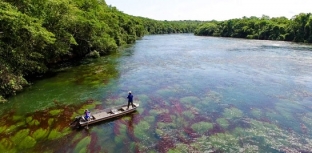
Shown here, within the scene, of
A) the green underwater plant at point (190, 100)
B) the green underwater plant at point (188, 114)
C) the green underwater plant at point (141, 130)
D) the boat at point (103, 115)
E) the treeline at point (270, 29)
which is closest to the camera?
the green underwater plant at point (141, 130)

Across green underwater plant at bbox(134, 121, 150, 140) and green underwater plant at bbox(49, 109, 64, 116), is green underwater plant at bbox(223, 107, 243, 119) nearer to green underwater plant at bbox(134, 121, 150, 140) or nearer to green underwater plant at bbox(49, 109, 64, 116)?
green underwater plant at bbox(134, 121, 150, 140)

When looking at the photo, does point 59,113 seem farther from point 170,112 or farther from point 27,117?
point 170,112

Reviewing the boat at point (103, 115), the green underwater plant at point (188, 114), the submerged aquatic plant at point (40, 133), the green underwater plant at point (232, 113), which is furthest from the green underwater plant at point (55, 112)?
the green underwater plant at point (232, 113)

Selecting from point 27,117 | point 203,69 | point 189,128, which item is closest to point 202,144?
point 189,128

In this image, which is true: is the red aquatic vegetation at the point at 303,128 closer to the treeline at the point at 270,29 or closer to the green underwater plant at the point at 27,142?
the green underwater plant at the point at 27,142

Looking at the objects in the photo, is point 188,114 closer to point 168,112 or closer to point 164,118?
point 168,112

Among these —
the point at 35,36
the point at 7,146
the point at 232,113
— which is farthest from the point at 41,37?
the point at 232,113
